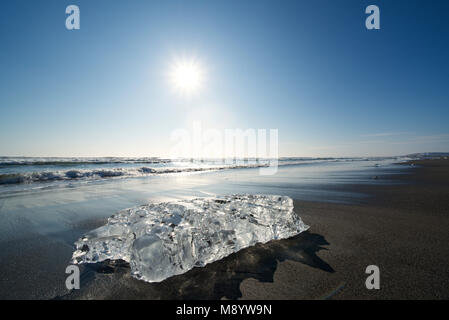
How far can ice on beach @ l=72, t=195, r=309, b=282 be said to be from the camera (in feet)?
5.77

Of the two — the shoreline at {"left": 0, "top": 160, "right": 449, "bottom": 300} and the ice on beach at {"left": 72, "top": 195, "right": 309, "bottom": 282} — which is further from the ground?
the ice on beach at {"left": 72, "top": 195, "right": 309, "bottom": 282}

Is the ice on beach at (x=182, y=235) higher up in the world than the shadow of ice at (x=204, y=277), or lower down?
higher up

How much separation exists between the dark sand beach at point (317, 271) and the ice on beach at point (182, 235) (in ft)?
0.33

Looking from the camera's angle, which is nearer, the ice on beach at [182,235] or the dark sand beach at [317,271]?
the dark sand beach at [317,271]

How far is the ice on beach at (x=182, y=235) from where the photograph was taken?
1.76 m

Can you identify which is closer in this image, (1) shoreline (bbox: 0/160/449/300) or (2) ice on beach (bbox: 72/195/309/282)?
(1) shoreline (bbox: 0/160/449/300)

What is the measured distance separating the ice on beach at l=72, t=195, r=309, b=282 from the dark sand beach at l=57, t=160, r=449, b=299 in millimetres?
100

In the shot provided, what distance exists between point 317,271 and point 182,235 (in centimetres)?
128

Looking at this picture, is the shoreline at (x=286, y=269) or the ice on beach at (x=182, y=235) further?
the ice on beach at (x=182, y=235)

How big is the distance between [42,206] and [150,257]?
15.3 ft

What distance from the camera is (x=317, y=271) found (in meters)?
1.76

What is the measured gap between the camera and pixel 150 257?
1719 mm

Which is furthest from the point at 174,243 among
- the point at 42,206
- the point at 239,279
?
the point at 42,206
